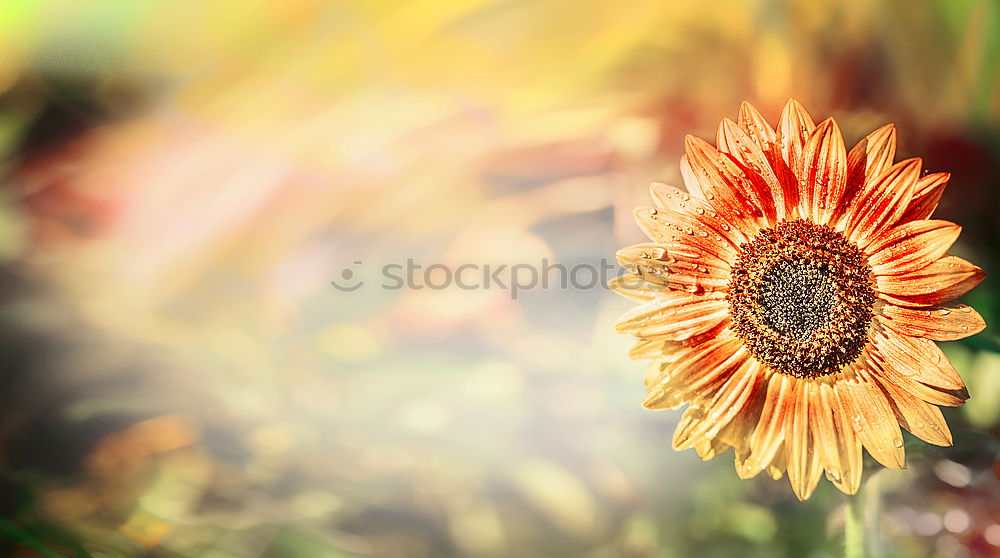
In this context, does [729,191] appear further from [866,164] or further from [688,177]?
[866,164]

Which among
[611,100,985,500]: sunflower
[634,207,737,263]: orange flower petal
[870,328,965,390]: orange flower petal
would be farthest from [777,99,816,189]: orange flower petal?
[870,328,965,390]: orange flower petal

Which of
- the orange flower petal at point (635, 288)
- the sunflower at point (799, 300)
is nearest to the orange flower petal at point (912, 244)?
the sunflower at point (799, 300)

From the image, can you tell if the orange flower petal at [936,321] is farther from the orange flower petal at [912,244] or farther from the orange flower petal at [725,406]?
the orange flower petal at [725,406]

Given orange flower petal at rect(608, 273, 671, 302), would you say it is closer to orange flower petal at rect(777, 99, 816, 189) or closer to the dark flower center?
the dark flower center

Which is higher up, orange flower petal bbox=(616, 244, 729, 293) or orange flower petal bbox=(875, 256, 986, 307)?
orange flower petal bbox=(616, 244, 729, 293)

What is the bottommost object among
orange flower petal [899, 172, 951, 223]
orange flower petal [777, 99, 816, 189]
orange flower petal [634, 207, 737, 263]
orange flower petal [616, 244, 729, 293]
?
orange flower petal [616, 244, 729, 293]

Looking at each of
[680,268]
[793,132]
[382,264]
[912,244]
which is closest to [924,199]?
[912,244]
